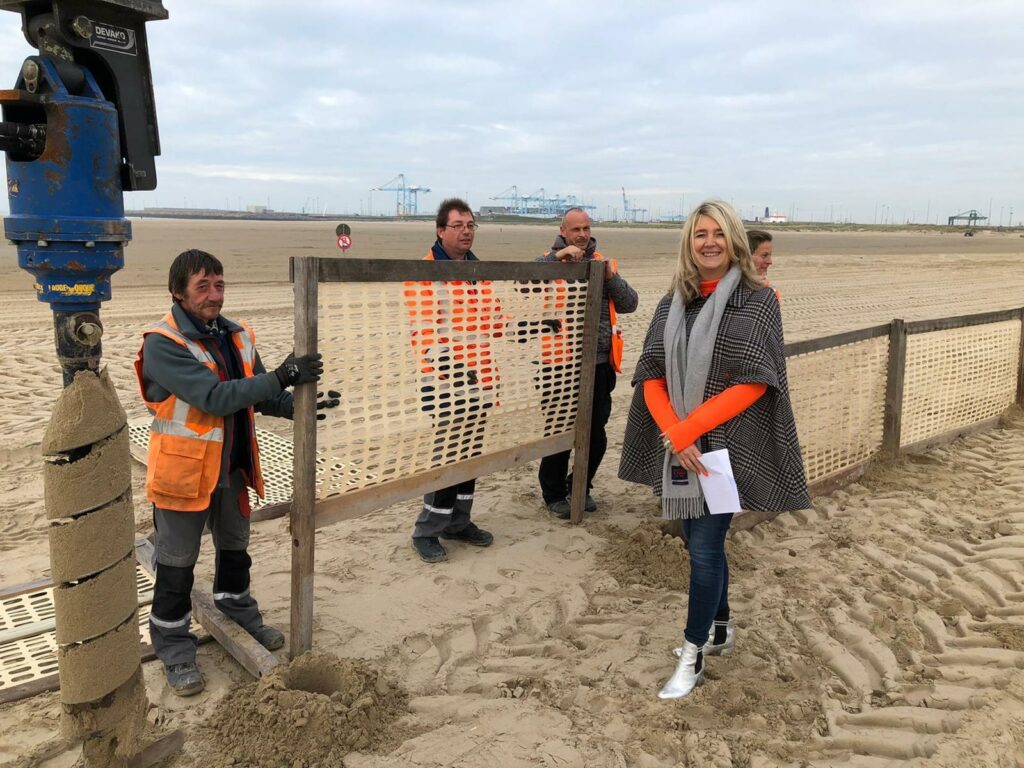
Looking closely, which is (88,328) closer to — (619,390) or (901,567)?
(901,567)

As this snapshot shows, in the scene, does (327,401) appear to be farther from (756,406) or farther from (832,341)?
(832,341)

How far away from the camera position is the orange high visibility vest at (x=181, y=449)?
3.10 metres

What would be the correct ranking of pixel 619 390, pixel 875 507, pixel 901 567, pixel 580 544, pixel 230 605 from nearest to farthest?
1. pixel 230 605
2. pixel 901 567
3. pixel 580 544
4. pixel 875 507
5. pixel 619 390

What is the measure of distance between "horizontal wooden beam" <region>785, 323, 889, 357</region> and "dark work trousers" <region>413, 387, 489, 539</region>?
2.07m

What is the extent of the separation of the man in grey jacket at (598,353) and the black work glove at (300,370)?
2.17 meters

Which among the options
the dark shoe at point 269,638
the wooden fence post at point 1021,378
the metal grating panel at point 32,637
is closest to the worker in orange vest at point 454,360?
the dark shoe at point 269,638

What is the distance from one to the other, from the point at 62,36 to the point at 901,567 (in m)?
4.73

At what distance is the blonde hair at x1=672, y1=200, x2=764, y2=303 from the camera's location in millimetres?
3006

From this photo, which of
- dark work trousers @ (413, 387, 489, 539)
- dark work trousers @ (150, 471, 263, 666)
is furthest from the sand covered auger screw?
dark work trousers @ (413, 387, 489, 539)

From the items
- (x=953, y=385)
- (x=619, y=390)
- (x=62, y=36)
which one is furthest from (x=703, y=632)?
(x=619, y=390)

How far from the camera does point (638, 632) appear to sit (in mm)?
3789

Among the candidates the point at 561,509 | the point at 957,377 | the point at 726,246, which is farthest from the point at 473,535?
the point at 957,377

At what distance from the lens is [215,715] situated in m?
3.07

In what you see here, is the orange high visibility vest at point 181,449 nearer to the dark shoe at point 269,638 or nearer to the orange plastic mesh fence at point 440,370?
the orange plastic mesh fence at point 440,370
